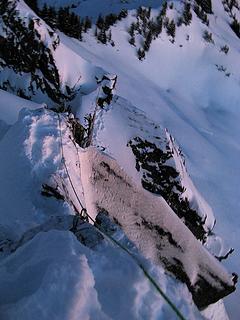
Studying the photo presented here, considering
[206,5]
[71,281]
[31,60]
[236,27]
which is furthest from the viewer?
[236,27]

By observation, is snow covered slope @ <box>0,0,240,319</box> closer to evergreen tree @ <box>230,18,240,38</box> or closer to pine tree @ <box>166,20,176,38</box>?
pine tree @ <box>166,20,176,38</box>

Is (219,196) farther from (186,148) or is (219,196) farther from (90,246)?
(90,246)

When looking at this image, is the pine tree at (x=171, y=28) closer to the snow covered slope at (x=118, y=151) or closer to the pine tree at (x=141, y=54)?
the snow covered slope at (x=118, y=151)

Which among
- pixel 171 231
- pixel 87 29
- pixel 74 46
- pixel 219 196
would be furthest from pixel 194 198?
pixel 87 29

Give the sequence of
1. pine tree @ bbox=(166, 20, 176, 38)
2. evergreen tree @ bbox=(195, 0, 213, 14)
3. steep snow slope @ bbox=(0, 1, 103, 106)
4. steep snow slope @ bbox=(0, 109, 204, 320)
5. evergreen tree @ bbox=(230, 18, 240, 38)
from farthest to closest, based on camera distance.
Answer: evergreen tree @ bbox=(230, 18, 240, 38) < evergreen tree @ bbox=(195, 0, 213, 14) < pine tree @ bbox=(166, 20, 176, 38) < steep snow slope @ bbox=(0, 1, 103, 106) < steep snow slope @ bbox=(0, 109, 204, 320)

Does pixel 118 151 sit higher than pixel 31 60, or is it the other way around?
pixel 118 151

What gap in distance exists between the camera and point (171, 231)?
187 inches

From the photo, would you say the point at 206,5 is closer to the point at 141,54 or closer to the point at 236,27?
the point at 236,27

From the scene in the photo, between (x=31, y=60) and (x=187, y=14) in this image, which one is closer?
(x=31, y=60)

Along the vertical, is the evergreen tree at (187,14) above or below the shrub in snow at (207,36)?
above

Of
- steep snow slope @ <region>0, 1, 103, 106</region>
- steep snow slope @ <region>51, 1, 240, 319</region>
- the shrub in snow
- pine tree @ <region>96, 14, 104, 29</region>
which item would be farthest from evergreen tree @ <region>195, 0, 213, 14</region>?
steep snow slope @ <region>0, 1, 103, 106</region>

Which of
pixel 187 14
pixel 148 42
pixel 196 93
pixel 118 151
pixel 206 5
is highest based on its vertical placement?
pixel 118 151

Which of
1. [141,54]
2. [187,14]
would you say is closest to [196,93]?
[141,54]

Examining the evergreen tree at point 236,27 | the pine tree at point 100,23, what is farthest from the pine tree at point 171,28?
the evergreen tree at point 236,27
